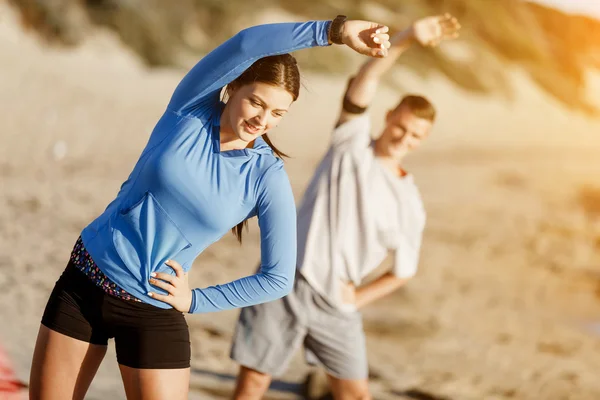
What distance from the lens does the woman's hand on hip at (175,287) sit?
6.19ft

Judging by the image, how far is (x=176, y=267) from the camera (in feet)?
6.22

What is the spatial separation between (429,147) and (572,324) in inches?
149

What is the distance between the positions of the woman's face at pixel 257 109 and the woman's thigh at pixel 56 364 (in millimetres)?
586

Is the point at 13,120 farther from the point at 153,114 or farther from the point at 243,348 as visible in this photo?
the point at 243,348

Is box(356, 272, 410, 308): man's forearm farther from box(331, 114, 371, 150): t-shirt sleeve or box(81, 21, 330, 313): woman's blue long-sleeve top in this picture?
box(81, 21, 330, 313): woman's blue long-sleeve top

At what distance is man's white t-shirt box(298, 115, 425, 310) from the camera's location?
2850 mm

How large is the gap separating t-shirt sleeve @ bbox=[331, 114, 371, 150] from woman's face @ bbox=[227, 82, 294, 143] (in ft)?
3.19

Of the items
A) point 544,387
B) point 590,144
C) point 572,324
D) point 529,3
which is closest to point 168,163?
point 544,387

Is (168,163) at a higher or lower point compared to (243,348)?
higher

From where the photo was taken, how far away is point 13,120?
891 cm

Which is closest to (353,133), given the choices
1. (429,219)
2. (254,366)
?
(254,366)

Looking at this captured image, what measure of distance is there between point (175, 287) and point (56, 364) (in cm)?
31

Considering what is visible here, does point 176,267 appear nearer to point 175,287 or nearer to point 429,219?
point 175,287

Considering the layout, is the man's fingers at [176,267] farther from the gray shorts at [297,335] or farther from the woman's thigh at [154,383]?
the gray shorts at [297,335]
